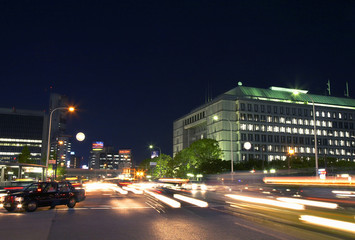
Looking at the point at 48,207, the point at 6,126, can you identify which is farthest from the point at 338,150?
the point at 6,126

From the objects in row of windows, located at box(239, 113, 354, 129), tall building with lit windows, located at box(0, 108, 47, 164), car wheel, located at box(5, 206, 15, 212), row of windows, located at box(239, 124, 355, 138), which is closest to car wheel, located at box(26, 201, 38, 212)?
car wheel, located at box(5, 206, 15, 212)

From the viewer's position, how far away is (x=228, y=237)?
9.62 meters

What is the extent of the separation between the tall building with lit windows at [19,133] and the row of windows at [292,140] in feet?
424

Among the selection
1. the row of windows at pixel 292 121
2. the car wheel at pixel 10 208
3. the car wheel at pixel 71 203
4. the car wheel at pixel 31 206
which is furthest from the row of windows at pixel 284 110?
the car wheel at pixel 10 208

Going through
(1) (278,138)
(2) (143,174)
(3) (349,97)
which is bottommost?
(2) (143,174)

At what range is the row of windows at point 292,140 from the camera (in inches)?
4405

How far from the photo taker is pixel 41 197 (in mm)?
17562

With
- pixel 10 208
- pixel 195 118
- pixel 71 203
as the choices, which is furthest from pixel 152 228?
pixel 195 118

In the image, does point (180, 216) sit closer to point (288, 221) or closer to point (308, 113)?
point (288, 221)

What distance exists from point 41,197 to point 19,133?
192633mm

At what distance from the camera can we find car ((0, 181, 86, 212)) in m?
16.7

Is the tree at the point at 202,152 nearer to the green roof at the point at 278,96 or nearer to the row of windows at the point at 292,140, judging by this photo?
the row of windows at the point at 292,140

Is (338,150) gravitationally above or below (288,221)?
above

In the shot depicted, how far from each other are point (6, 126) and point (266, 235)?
671 ft
